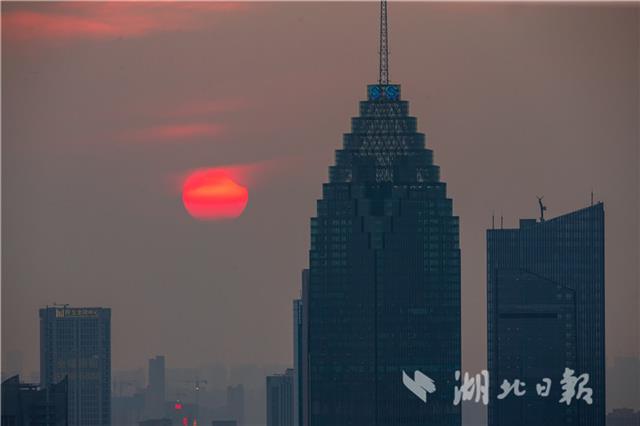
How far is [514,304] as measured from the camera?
9556cm

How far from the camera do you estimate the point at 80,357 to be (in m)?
93.1

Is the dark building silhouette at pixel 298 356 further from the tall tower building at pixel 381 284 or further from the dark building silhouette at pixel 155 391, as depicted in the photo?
the dark building silhouette at pixel 155 391

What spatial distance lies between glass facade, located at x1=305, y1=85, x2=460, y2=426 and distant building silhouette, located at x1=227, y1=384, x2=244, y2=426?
71.6 feet

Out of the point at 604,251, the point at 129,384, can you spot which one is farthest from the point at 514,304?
the point at 129,384

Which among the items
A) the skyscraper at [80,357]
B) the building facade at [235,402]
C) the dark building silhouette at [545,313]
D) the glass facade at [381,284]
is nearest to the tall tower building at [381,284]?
the glass facade at [381,284]

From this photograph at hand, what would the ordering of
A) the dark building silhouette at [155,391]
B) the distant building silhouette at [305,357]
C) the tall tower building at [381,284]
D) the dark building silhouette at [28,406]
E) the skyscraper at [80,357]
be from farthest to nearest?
the tall tower building at [381,284], the distant building silhouette at [305,357], the skyscraper at [80,357], the dark building silhouette at [155,391], the dark building silhouette at [28,406]

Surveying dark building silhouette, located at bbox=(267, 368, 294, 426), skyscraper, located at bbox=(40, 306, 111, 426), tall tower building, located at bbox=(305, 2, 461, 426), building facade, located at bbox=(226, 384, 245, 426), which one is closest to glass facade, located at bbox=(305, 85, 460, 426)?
tall tower building, located at bbox=(305, 2, 461, 426)

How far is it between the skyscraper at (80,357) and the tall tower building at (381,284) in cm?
1196

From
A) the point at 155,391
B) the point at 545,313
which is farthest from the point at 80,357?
the point at 545,313

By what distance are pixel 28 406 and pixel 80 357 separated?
28464 millimetres

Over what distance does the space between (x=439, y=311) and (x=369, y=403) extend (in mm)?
6602

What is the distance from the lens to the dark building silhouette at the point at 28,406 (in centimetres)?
6281

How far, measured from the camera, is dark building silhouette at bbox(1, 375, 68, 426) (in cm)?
6281

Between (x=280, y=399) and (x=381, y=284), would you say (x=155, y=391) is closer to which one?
(x=280, y=399)
